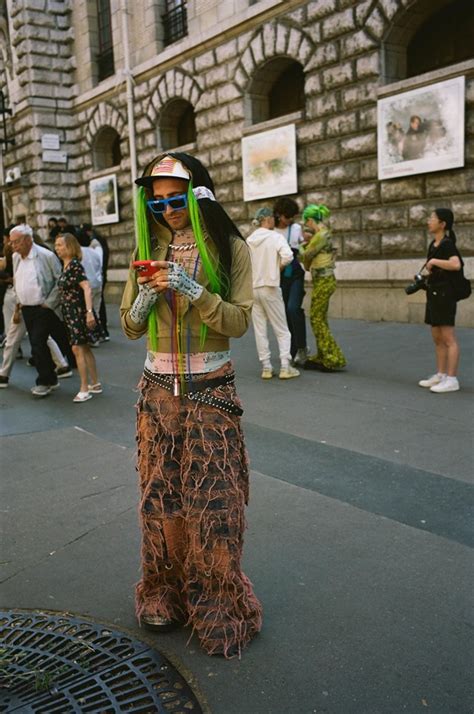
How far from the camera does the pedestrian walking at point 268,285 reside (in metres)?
7.34

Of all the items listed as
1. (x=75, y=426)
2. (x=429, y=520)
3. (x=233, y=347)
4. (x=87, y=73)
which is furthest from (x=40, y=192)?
(x=429, y=520)

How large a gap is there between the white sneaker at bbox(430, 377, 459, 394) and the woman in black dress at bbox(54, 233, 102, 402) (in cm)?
348

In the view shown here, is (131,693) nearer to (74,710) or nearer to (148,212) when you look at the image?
(74,710)

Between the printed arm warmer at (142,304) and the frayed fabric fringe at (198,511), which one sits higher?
the printed arm warmer at (142,304)

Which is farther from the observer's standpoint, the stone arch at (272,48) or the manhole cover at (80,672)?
the stone arch at (272,48)

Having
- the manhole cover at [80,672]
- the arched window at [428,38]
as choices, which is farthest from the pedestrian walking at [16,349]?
the arched window at [428,38]

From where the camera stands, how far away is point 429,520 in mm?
3621

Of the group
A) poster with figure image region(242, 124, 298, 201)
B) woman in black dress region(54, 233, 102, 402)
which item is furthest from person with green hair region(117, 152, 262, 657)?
poster with figure image region(242, 124, 298, 201)

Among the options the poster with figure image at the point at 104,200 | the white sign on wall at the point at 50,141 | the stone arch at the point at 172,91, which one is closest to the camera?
the stone arch at the point at 172,91

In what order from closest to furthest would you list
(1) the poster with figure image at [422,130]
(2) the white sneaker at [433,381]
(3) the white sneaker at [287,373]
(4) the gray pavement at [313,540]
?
(4) the gray pavement at [313,540] < (2) the white sneaker at [433,381] < (3) the white sneaker at [287,373] < (1) the poster with figure image at [422,130]

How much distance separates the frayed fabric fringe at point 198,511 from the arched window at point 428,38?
10.3 m

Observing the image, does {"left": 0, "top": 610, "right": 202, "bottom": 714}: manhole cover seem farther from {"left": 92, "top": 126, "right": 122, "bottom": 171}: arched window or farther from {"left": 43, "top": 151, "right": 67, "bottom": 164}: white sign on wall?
{"left": 43, "top": 151, "right": 67, "bottom": 164}: white sign on wall

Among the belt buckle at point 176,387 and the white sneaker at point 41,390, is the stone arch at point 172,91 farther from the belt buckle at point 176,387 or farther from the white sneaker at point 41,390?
the belt buckle at point 176,387

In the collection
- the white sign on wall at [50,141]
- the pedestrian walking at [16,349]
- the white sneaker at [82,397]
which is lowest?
the white sneaker at [82,397]
